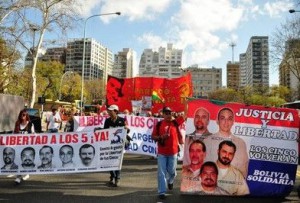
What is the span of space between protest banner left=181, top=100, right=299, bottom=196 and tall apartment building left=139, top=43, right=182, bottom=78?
176 m

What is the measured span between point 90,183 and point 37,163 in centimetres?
143

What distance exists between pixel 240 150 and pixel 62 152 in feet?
12.7

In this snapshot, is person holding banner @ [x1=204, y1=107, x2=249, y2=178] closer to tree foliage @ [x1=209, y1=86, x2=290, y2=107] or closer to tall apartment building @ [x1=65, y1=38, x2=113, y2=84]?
tree foliage @ [x1=209, y1=86, x2=290, y2=107]

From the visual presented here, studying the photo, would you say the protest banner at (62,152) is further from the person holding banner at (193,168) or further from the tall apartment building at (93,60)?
the tall apartment building at (93,60)

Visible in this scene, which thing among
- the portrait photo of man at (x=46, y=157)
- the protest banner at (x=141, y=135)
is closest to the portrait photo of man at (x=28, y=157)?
the portrait photo of man at (x=46, y=157)

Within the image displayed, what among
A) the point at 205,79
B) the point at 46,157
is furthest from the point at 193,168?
the point at 205,79

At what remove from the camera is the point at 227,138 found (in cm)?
950

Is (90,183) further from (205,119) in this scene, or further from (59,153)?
(205,119)

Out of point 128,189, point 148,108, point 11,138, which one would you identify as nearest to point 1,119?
point 148,108

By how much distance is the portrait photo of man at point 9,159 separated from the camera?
988 cm

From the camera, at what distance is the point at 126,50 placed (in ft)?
559

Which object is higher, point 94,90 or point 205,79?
point 205,79

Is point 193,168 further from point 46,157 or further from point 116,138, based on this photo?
point 46,157

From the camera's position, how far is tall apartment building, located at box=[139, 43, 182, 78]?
614 ft
